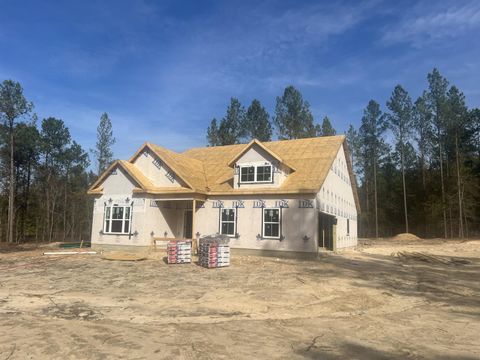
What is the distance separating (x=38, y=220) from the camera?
47.2 meters

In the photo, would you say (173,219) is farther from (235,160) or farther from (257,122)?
(257,122)

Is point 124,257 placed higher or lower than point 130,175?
lower

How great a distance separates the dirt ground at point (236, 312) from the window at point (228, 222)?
4.52 m

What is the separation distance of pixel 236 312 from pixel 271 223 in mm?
11348

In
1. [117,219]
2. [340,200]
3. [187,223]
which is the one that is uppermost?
[340,200]

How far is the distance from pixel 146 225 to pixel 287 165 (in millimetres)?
8965

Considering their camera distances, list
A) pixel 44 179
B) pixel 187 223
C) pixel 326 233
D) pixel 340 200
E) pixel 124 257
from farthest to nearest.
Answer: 1. pixel 44 179
2. pixel 340 200
3. pixel 326 233
4. pixel 187 223
5. pixel 124 257

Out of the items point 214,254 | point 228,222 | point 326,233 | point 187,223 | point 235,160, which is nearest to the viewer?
point 214,254

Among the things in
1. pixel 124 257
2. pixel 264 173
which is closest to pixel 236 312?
pixel 124 257

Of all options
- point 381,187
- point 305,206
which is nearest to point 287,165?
point 305,206

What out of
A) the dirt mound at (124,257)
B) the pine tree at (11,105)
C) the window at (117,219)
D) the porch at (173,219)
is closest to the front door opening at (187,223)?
the porch at (173,219)

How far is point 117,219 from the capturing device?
886 inches

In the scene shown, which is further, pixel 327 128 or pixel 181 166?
pixel 327 128

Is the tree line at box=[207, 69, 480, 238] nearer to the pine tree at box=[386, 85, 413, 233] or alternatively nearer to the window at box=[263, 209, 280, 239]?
the pine tree at box=[386, 85, 413, 233]
